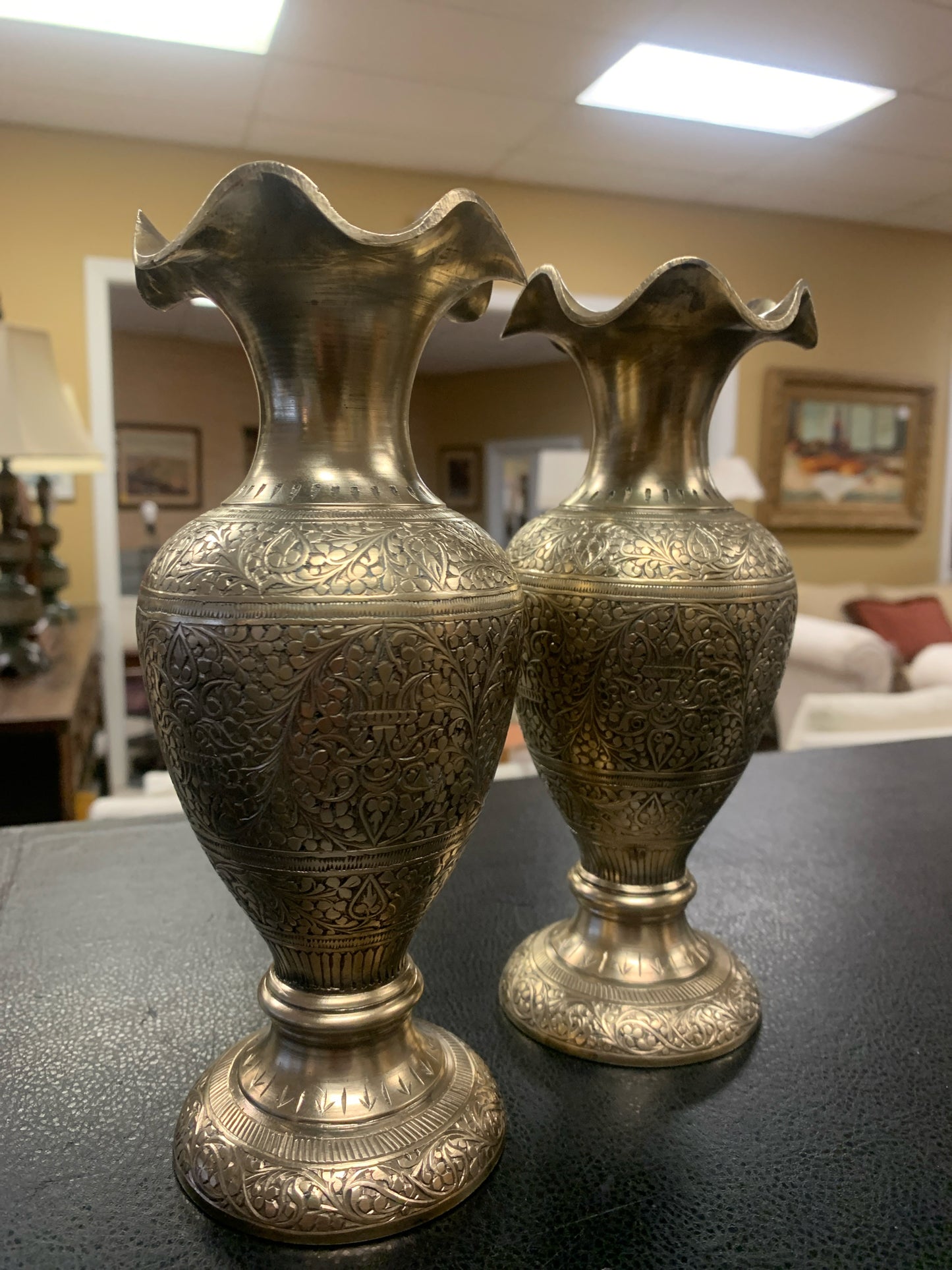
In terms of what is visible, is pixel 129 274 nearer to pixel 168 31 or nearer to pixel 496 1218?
pixel 168 31

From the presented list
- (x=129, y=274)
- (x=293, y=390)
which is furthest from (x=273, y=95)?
(x=293, y=390)

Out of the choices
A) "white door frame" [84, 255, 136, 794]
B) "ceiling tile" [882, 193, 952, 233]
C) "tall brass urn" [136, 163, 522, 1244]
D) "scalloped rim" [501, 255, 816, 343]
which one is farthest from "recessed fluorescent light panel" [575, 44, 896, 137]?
"tall brass urn" [136, 163, 522, 1244]

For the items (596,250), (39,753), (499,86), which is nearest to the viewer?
(39,753)

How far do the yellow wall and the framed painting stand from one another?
0.25 ft

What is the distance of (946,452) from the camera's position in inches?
183

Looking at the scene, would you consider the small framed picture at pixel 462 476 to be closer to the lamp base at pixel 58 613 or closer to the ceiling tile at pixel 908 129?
the ceiling tile at pixel 908 129

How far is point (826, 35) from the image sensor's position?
254cm

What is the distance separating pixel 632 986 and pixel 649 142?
3.19m

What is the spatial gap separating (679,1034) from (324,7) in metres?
2.45

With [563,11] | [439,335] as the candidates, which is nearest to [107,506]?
[563,11]

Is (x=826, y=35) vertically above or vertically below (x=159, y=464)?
above

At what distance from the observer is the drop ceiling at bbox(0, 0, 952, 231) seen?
2.42 metres

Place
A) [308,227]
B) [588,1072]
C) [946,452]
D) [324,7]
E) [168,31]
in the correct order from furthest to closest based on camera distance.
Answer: [946,452], [168,31], [324,7], [588,1072], [308,227]

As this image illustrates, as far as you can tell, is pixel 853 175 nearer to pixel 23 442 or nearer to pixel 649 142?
pixel 649 142
